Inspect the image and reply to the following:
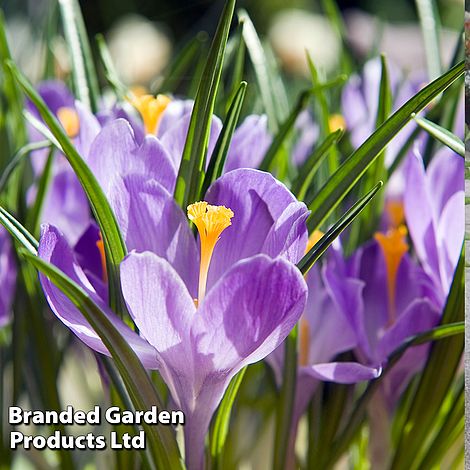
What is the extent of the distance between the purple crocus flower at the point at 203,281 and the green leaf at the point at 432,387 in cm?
10

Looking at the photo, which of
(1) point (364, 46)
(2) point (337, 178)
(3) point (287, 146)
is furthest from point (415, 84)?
(1) point (364, 46)

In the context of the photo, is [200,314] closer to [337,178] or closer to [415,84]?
[337,178]

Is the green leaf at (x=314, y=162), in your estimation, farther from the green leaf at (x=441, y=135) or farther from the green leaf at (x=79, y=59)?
the green leaf at (x=79, y=59)

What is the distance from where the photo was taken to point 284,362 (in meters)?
0.35

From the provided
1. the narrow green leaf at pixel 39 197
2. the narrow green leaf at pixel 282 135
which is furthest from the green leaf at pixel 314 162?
the narrow green leaf at pixel 39 197

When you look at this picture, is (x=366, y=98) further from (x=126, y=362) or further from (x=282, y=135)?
(x=126, y=362)

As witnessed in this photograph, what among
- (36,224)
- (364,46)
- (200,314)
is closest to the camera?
(200,314)

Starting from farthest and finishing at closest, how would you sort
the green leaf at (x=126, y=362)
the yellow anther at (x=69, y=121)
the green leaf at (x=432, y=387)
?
the yellow anther at (x=69, y=121), the green leaf at (x=432, y=387), the green leaf at (x=126, y=362)

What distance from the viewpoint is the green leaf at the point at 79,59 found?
427 mm

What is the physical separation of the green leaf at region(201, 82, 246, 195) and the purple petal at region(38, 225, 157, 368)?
62mm

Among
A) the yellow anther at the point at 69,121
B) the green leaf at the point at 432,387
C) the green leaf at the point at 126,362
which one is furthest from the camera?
the yellow anther at the point at 69,121

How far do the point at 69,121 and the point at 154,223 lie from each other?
18 cm

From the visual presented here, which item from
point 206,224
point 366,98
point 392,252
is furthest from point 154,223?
point 366,98

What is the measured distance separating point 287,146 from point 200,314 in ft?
0.64
